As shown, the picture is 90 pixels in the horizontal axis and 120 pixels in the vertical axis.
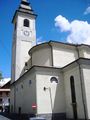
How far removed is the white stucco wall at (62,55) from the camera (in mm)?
22789

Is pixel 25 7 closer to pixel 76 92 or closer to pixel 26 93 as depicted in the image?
pixel 26 93

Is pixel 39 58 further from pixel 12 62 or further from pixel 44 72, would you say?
pixel 12 62

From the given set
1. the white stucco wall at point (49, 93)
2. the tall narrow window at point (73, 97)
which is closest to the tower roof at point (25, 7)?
the white stucco wall at point (49, 93)

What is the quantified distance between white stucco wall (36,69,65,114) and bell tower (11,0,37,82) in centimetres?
996

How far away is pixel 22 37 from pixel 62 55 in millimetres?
10756

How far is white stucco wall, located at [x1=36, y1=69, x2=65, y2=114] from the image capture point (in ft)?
62.1

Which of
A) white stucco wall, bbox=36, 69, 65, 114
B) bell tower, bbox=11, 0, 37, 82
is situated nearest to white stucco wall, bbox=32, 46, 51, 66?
white stucco wall, bbox=36, 69, 65, 114

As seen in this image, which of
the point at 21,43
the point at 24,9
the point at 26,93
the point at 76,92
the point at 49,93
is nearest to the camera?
the point at 76,92

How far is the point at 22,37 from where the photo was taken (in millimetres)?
31234

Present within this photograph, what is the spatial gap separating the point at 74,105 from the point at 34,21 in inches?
824

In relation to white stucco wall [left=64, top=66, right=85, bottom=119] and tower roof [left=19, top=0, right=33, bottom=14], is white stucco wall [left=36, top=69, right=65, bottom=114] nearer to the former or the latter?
white stucco wall [left=64, top=66, right=85, bottom=119]

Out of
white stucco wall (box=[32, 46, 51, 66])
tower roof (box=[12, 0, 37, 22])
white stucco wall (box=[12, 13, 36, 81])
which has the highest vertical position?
tower roof (box=[12, 0, 37, 22])

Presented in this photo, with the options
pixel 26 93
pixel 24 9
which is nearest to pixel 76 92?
pixel 26 93

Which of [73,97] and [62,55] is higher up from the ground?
[62,55]
